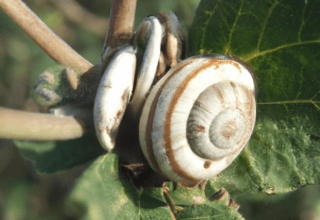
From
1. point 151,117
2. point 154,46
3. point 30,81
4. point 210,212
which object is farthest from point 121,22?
point 30,81

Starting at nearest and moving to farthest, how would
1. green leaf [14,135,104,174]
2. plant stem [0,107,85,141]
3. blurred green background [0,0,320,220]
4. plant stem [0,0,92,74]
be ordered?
plant stem [0,107,85,141], plant stem [0,0,92,74], green leaf [14,135,104,174], blurred green background [0,0,320,220]

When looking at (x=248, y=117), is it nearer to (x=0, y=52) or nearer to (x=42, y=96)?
(x=42, y=96)

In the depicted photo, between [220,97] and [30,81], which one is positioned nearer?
[220,97]

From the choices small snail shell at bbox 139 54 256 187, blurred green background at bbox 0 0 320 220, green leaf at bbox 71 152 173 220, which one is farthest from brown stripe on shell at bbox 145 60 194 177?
blurred green background at bbox 0 0 320 220

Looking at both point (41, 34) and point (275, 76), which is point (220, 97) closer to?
point (275, 76)

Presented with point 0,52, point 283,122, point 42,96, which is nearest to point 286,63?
point 283,122

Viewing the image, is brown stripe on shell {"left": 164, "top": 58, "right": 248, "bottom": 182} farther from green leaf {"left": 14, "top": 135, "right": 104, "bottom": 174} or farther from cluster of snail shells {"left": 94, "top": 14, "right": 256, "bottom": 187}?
green leaf {"left": 14, "top": 135, "right": 104, "bottom": 174}

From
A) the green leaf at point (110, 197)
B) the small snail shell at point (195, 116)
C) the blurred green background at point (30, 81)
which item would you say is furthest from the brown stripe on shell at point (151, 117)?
the blurred green background at point (30, 81)

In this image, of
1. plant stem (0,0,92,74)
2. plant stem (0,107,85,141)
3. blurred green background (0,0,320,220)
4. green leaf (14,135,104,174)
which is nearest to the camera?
plant stem (0,107,85,141)
